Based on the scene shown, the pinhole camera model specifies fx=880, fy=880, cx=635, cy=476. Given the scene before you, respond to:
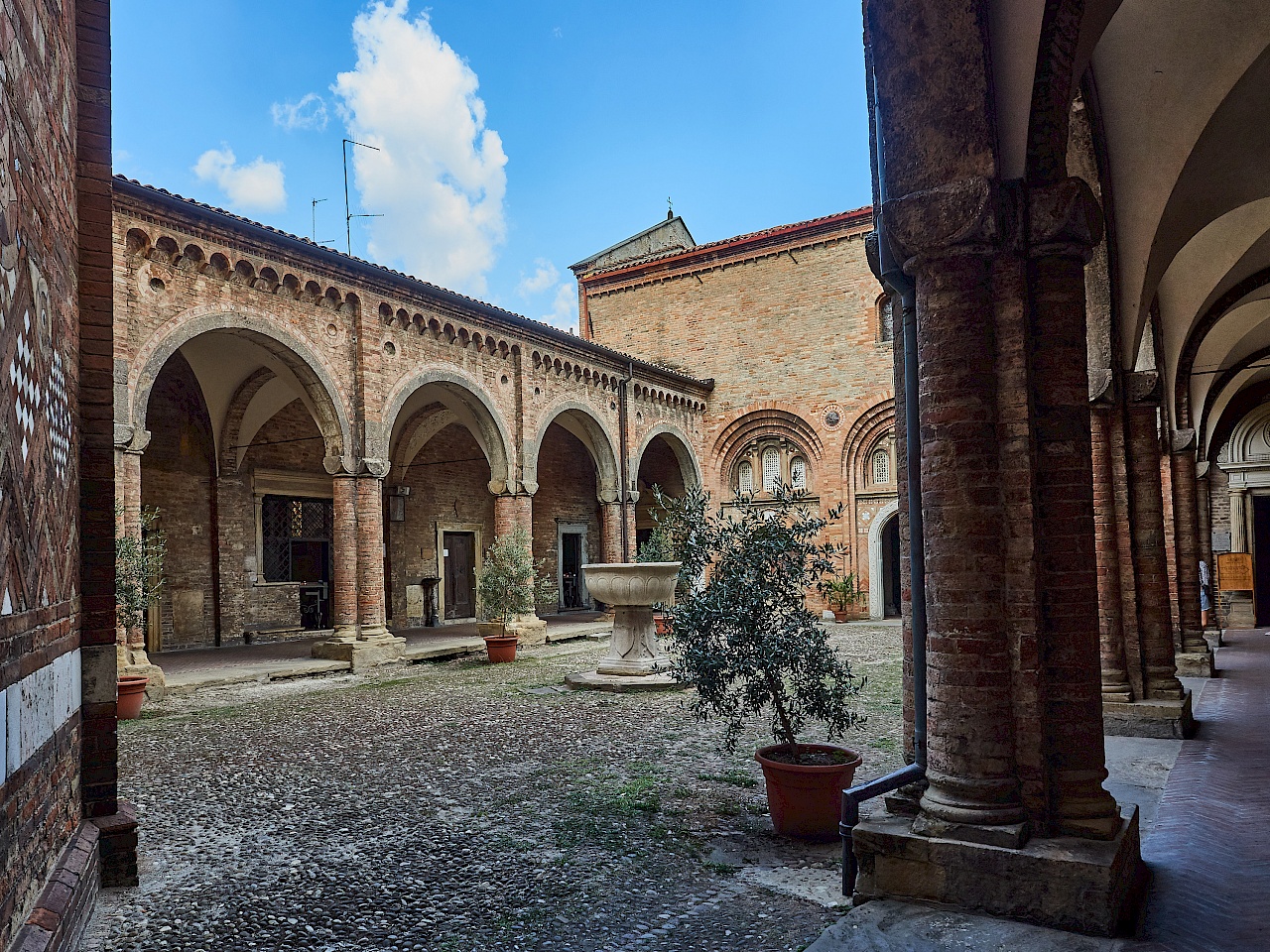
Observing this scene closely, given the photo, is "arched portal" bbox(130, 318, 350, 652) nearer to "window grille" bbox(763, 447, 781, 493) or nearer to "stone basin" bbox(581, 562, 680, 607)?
"stone basin" bbox(581, 562, 680, 607)

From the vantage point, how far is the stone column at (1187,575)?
34.4ft

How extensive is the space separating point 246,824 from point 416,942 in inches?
85.4

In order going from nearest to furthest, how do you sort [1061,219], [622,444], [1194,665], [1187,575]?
1. [1061,219]
2. [1194,665]
3. [1187,575]
4. [622,444]

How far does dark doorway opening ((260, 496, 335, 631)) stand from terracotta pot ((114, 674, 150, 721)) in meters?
7.08

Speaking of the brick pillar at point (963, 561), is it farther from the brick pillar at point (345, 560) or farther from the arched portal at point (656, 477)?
the arched portal at point (656, 477)

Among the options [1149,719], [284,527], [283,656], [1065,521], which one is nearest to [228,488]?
[284,527]

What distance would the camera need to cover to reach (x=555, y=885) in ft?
13.3

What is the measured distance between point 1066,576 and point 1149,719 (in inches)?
166

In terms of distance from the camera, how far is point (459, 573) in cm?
1978

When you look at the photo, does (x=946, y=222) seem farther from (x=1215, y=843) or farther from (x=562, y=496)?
(x=562, y=496)

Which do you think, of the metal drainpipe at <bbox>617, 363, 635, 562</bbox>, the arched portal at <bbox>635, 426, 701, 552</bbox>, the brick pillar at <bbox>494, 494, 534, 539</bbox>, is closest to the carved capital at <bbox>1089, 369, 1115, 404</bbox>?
the brick pillar at <bbox>494, 494, 534, 539</bbox>

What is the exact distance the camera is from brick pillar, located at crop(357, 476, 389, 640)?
12.5 meters

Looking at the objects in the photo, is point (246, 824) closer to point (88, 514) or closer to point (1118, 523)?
point (88, 514)

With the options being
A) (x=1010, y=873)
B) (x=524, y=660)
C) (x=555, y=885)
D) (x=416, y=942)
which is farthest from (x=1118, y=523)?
(x=524, y=660)
